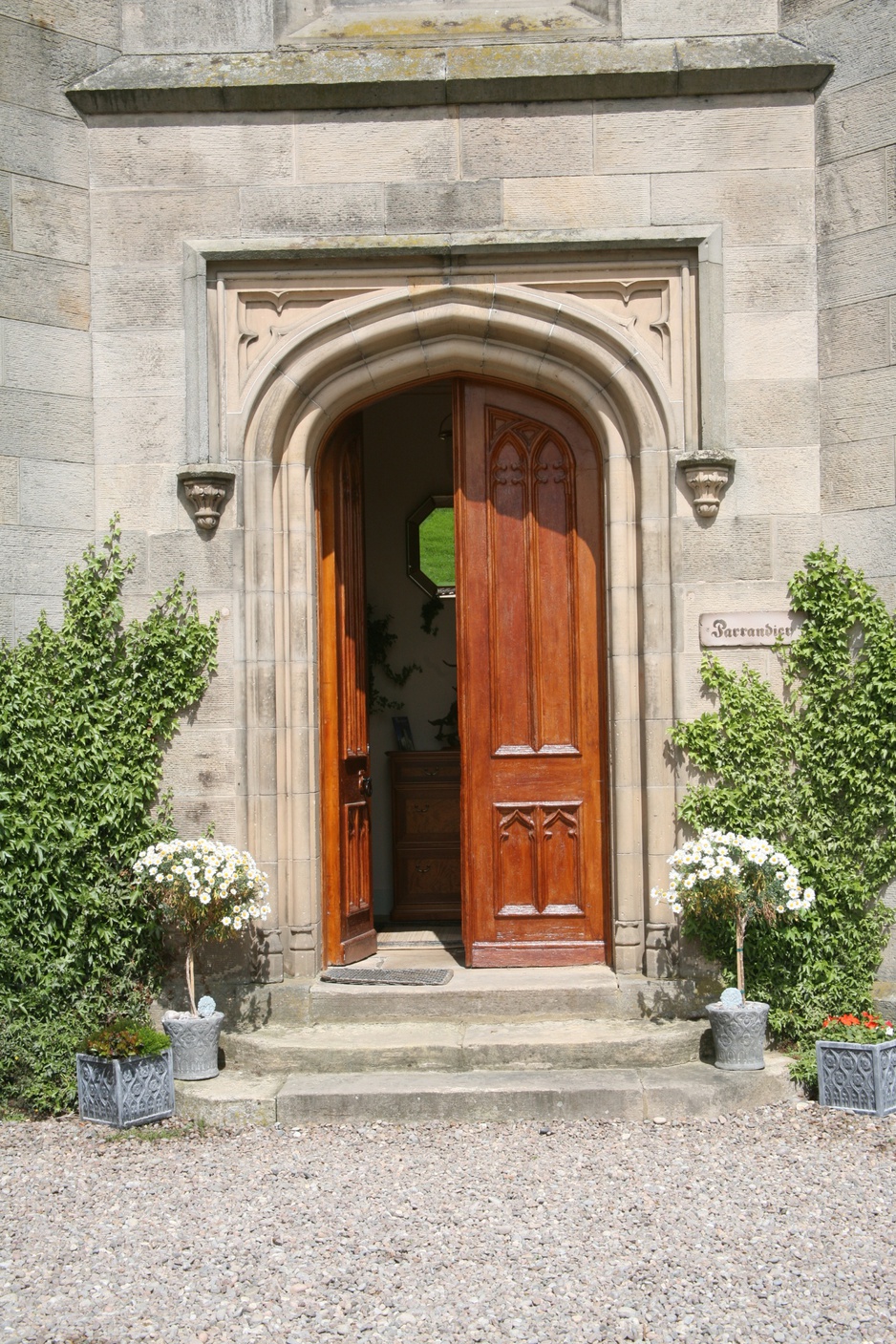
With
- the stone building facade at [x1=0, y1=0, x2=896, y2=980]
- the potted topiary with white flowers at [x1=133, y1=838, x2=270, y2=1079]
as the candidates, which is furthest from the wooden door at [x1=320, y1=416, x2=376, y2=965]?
the potted topiary with white flowers at [x1=133, y1=838, x2=270, y2=1079]

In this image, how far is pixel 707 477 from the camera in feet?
17.9

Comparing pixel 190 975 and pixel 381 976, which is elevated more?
pixel 190 975

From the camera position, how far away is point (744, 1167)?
4301 mm

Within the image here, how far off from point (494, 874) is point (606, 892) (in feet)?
1.81

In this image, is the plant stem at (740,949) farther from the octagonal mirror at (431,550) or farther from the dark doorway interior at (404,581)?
the octagonal mirror at (431,550)

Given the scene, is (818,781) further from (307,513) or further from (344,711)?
(307,513)

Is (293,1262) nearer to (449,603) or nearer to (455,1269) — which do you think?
(455,1269)

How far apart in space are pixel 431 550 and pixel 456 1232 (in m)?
5.98

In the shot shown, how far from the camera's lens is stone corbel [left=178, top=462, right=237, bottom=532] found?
551cm

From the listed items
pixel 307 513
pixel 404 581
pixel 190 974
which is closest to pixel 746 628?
pixel 307 513

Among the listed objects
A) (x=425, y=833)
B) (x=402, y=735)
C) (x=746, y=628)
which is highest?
(x=746, y=628)

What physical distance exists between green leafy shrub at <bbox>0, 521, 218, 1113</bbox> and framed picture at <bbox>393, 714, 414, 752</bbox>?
9.81ft

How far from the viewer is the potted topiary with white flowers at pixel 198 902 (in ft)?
16.7

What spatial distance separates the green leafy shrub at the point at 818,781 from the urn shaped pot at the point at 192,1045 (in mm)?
2154
